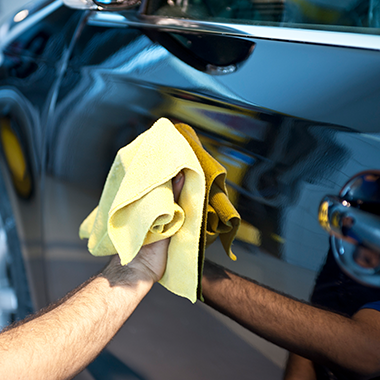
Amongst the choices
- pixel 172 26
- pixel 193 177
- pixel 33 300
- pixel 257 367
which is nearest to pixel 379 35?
pixel 193 177

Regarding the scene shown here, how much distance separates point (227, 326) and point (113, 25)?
0.84 meters

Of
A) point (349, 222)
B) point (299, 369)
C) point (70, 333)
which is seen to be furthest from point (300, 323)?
point (70, 333)

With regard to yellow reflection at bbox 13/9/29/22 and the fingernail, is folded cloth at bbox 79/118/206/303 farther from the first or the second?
yellow reflection at bbox 13/9/29/22

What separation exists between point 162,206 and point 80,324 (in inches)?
10.6

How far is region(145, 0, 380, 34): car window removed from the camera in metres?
0.84

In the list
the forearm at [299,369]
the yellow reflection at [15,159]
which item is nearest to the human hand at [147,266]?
the forearm at [299,369]

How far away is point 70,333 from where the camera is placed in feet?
2.04

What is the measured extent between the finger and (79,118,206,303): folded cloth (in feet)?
0.03

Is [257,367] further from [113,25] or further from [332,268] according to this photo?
[113,25]

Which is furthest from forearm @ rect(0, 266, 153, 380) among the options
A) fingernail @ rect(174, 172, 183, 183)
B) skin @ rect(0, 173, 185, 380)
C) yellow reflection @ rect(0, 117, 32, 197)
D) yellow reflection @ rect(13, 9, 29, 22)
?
yellow reflection @ rect(13, 9, 29, 22)

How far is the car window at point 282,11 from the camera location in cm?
84

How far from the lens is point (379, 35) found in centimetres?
58

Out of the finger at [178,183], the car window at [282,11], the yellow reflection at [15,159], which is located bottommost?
the yellow reflection at [15,159]

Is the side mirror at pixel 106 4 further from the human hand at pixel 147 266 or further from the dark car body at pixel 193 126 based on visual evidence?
the human hand at pixel 147 266
